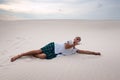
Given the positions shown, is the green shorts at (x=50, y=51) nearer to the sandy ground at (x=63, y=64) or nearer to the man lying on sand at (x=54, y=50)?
the man lying on sand at (x=54, y=50)

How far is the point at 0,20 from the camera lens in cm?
1209

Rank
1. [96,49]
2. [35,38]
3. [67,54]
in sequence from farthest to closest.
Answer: [35,38], [96,49], [67,54]

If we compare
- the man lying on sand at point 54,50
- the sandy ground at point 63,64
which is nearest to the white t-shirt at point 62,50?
the man lying on sand at point 54,50

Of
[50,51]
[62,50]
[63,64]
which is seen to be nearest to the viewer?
[63,64]

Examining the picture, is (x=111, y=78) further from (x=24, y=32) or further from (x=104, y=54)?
(x=24, y=32)

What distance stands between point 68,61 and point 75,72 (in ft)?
2.18

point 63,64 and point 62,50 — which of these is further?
point 62,50

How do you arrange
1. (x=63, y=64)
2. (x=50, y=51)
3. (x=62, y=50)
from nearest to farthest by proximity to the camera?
(x=63, y=64) → (x=50, y=51) → (x=62, y=50)

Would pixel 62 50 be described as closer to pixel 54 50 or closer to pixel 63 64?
pixel 54 50

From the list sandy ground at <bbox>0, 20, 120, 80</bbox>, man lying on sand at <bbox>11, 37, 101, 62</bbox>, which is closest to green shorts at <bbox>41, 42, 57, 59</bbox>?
man lying on sand at <bbox>11, 37, 101, 62</bbox>

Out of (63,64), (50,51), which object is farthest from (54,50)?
(63,64)

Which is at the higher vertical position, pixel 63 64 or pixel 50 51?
pixel 50 51

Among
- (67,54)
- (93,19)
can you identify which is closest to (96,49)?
(67,54)

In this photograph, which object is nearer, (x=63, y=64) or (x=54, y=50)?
(x=63, y=64)
